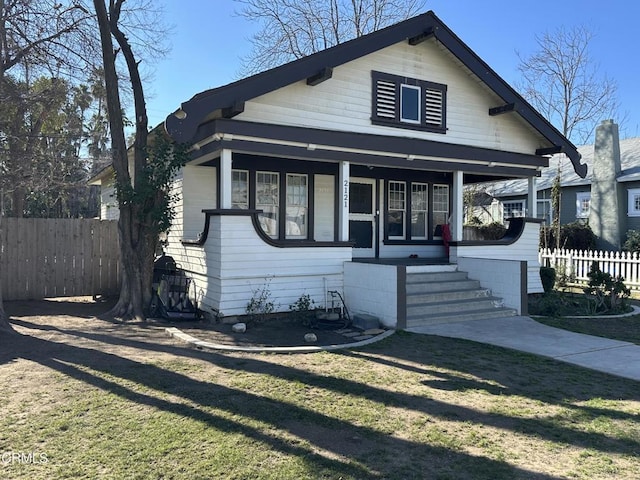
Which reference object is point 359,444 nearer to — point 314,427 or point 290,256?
point 314,427

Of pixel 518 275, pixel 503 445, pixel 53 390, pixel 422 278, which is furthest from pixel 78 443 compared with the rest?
pixel 518 275

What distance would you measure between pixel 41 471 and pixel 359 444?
2341mm

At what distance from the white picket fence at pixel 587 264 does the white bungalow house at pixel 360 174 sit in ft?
16.9

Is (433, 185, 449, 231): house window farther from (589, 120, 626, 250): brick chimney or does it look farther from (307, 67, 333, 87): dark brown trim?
(589, 120, 626, 250): brick chimney

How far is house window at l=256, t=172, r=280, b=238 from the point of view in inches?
468

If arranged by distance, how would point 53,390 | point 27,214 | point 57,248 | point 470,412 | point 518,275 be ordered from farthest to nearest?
point 27,214
point 57,248
point 518,275
point 53,390
point 470,412

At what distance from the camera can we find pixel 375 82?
11.3 metres

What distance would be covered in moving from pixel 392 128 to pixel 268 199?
3281mm

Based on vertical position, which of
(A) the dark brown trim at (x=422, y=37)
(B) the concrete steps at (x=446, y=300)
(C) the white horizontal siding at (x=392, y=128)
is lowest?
(B) the concrete steps at (x=446, y=300)


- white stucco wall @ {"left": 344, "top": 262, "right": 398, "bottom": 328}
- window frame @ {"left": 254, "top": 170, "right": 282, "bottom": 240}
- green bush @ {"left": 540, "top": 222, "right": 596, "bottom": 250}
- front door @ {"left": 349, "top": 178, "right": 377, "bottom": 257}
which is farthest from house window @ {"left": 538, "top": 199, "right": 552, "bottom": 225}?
white stucco wall @ {"left": 344, "top": 262, "right": 398, "bottom": 328}

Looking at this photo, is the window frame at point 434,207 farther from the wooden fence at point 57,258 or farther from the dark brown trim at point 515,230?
the wooden fence at point 57,258

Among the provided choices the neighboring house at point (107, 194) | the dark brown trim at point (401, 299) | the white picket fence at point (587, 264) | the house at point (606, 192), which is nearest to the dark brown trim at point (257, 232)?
the dark brown trim at point (401, 299)

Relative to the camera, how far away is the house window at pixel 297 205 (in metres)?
12.2

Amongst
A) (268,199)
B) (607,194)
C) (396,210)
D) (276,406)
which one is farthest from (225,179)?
(607,194)
